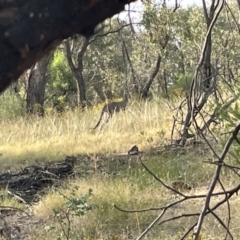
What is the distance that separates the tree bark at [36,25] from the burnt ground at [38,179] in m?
3.26

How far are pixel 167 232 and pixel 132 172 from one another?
5.57 feet

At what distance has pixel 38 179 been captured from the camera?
5.88m

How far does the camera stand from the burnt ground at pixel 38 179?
187 inches

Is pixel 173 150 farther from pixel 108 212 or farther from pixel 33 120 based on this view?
pixel 33 120

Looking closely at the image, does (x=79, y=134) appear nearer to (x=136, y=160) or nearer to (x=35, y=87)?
(x=136, y=160)

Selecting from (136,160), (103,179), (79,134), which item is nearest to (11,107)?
(79,134)

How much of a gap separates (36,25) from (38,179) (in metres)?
4.88

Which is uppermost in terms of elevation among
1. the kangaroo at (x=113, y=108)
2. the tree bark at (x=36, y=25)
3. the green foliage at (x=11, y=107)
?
the tree bark at (x=36, y=25)

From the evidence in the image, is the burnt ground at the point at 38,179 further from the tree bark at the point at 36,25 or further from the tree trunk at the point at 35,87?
the tree trunk at the point at 35,87

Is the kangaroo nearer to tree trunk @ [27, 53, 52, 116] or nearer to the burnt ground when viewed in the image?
the burnt ground

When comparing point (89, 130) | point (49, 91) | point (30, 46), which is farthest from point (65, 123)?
point (49, 91)

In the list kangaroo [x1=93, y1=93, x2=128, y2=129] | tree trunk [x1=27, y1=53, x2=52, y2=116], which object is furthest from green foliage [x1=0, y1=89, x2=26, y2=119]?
kangaroo [x1=93, y1=93, x2=128, y2=129]

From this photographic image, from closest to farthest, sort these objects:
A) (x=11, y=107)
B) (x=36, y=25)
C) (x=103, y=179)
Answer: (x=36, y=25) → (x=103, y=179) → (x=11, y=107)

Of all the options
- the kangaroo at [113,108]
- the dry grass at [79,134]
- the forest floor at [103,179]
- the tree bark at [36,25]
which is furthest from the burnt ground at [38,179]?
the tree bark at [36,25]
